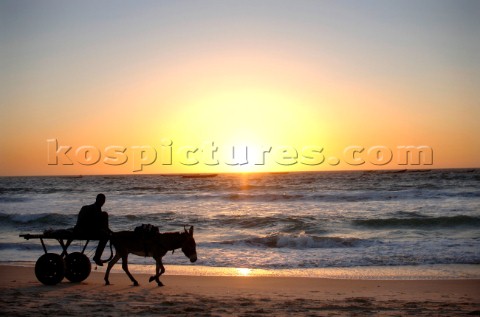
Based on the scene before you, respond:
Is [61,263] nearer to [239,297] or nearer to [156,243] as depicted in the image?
[156,243]

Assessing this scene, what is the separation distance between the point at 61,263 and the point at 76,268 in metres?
0.45

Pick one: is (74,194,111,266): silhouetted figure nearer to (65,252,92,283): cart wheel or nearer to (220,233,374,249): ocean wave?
(65,252,92,283): cart wheel

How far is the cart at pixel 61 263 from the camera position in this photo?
10523 mm

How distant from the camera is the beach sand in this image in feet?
27.1

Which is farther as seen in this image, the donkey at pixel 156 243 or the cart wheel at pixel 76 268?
the cart wheel at pixel 76 268

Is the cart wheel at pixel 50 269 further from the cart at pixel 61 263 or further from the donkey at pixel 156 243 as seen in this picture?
the donkey at pixel 156 243

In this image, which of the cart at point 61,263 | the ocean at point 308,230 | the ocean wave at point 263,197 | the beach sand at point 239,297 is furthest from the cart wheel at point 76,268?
the ocean wave at point 263,197

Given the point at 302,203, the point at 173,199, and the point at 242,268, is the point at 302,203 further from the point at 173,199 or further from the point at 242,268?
the point at 242,268

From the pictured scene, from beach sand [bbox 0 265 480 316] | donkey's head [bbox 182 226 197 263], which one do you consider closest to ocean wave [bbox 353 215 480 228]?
beach sand [bbox 0 265 480 316]

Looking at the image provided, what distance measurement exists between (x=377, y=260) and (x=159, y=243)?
24.3 feet

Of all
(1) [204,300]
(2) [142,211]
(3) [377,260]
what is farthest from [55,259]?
(2) [142,211]

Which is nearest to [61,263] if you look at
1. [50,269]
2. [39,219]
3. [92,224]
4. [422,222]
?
[50,269]

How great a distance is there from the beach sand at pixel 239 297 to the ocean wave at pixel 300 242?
6860mm

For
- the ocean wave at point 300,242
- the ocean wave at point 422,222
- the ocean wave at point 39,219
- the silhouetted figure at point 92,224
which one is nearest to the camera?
the silhouetted figure at point 92,224
